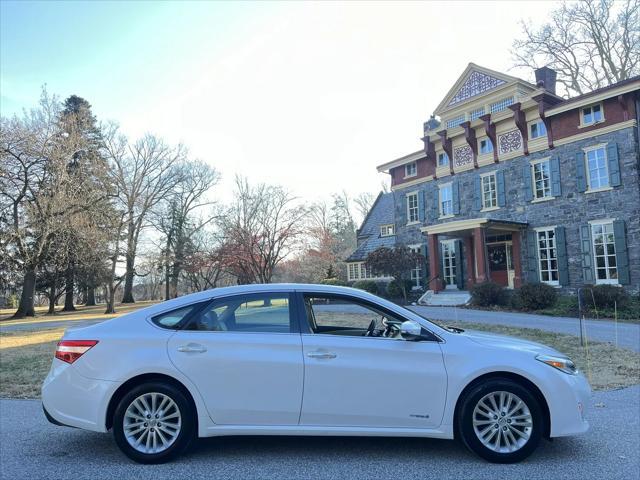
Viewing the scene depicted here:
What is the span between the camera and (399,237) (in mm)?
28906

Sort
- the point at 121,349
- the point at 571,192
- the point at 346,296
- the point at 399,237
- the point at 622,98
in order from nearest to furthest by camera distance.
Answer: the point at 121,349, the point at 346,296, the point at 622,98, the point at 571,192, the point at 399,237

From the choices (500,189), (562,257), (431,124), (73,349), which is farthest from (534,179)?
(73,349)

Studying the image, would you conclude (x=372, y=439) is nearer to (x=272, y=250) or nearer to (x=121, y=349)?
(x=121, y=349)

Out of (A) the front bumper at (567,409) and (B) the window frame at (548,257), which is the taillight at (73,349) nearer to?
(A) the front bumper at (567,409)

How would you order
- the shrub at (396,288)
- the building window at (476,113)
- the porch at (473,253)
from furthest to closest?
the shrub at (396,288)
the building window at (476,113)
the porch at (473,253)

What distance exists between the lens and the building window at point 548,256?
20828mm

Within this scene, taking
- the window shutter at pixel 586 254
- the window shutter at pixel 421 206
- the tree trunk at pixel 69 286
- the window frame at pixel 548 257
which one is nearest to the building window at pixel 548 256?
the window frame at pixel 548 257

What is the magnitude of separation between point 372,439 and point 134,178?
4168 cm

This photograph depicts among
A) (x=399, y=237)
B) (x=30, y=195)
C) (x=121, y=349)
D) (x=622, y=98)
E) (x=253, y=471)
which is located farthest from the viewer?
(x=399, y=237)

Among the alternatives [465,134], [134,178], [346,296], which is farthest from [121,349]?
[134,178]

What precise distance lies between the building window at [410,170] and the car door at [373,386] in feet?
83.3

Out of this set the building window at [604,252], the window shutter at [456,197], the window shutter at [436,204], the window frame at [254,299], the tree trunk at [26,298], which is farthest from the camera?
the tree trunk at [26,298]

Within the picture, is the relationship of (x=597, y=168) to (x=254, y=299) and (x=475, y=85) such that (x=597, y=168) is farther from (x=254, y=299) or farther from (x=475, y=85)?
(x=254, y=299)

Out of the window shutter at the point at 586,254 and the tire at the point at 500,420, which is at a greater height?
the window shutter at the point at 586,254
